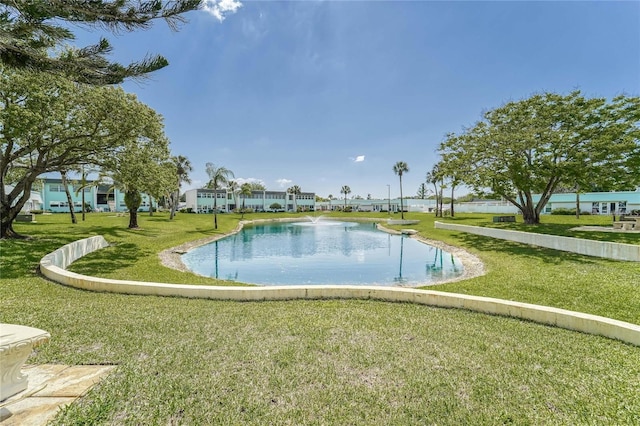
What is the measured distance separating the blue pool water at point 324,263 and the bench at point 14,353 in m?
8.34

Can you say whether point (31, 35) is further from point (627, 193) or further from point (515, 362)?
point (627, 193)

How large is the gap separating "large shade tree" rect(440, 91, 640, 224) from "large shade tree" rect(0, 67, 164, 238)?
19375mm

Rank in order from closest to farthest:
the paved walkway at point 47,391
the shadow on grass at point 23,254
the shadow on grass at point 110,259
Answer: the paved walkway at point 47,391, the shadow on grass at point 23,254, the shadow on grass at point 110,259

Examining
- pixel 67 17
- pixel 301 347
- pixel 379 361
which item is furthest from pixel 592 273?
pixel 67 17

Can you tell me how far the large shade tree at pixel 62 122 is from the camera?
32.0ft

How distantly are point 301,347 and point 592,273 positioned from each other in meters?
10.2

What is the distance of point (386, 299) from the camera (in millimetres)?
6195

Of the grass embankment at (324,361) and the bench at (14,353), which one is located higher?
the bench at (14,353)

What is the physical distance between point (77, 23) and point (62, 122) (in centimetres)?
946

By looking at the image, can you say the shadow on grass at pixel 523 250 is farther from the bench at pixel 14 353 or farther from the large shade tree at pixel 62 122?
the large shade tree at pixel 62 122

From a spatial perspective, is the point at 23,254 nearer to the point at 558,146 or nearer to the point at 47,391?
the point at 47,391

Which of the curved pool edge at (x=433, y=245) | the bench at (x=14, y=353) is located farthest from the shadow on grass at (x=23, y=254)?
the bench at (x=14, y=353)

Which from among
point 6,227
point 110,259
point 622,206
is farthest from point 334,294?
point 622,206

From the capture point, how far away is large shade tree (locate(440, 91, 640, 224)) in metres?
16.7
